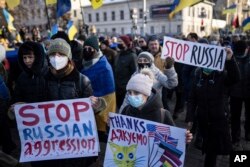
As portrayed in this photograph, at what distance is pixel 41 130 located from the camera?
3203 mm

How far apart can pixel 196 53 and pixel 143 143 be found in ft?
6.57

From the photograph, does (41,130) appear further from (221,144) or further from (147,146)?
(221,144)

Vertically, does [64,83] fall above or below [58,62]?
below

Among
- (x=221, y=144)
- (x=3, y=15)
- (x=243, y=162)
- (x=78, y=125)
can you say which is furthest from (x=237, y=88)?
(x=3, y=15)

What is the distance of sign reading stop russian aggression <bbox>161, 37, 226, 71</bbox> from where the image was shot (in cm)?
405

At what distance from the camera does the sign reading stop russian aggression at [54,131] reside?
124 inches

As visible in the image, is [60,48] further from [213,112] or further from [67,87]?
[213,112]

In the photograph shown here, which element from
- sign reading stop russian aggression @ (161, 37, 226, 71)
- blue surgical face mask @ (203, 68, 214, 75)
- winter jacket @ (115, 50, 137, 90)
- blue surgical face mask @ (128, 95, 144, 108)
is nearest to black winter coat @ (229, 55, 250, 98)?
sign reading stop russian aggression @ (161, 37, 226, 71)

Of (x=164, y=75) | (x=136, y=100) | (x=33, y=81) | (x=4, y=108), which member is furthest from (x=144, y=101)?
(x=4, y=108)

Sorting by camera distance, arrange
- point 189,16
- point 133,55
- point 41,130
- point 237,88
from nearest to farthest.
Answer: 1. point 41,130
2. point 237,88
3. point 133,55
4. point 189,16

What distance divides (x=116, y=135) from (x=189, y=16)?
6702 centimetres

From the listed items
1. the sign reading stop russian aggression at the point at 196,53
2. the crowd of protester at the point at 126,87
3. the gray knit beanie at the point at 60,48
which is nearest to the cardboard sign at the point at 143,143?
the crowd of protester at the point at 126,87

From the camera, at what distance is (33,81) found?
3.42 metres

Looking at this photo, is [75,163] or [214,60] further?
[214,60]
